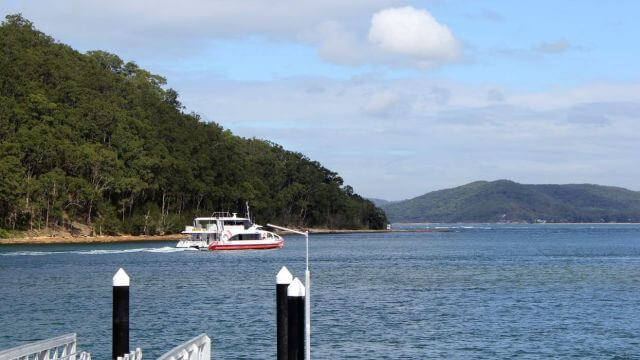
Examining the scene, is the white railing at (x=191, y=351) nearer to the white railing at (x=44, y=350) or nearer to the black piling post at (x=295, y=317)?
the white railing at (x=44, y=350)

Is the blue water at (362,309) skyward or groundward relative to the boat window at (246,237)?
groundward

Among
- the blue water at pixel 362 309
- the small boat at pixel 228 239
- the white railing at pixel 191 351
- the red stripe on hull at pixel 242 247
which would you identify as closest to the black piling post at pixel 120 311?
the white railing at pixel 191 351

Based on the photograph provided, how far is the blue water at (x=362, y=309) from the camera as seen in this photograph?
36.3 meters

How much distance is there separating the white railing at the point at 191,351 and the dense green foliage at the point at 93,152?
368 feet

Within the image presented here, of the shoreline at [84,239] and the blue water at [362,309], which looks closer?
the blue water at [362,309]

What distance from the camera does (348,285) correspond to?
2564 inches

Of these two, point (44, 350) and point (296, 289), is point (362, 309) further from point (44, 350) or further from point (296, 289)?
point (44, 350)

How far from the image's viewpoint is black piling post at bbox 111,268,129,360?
20.8 meters

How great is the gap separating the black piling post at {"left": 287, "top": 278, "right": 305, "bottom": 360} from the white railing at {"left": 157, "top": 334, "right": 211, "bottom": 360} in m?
2.22

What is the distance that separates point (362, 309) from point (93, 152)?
102229 millimetres

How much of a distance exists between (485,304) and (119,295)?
34219 millimetres

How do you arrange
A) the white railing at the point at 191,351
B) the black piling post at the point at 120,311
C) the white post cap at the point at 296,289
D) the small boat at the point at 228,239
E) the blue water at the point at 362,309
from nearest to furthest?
the white railing at the point at 191,351
the white post cap at the point at 296,289
the black piling post at the point at 120,311
the blue water at the point at 362,309
the small boat at the point at 228,239

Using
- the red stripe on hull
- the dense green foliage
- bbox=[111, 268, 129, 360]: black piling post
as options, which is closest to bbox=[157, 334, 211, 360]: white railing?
bbox=[111, 268, 129, 360]: black piling post

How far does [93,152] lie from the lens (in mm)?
144000
